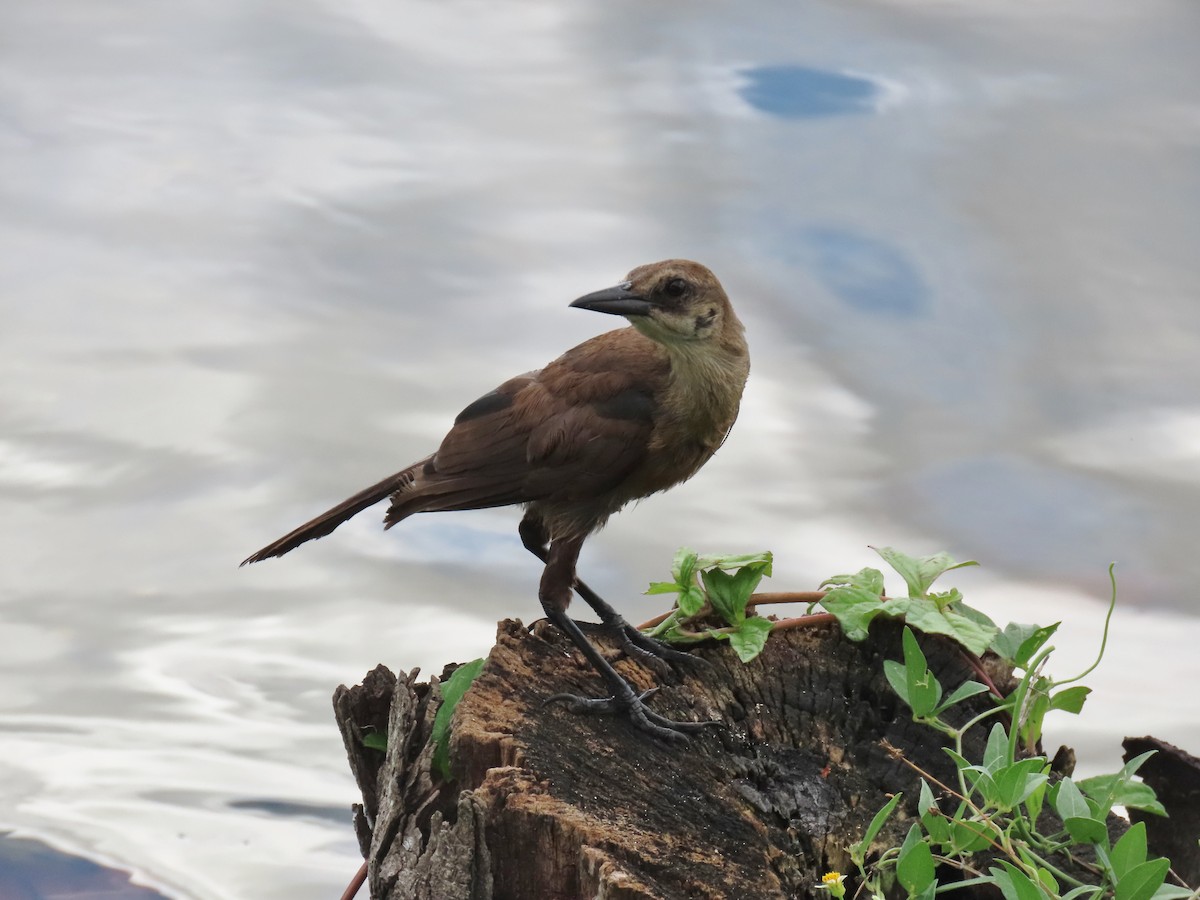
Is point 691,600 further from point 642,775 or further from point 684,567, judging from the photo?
point 642,775

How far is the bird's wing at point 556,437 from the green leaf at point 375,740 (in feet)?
2.11

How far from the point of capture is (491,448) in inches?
159

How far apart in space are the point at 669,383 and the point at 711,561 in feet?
1.74

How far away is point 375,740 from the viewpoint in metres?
3.86

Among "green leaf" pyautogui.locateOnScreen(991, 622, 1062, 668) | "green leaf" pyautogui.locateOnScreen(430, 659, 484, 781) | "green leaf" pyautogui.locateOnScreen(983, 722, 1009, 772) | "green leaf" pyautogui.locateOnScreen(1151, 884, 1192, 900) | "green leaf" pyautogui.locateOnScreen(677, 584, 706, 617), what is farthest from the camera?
"green leaf" pyautogui.locateOnScreen(677, 584, 706, 617)

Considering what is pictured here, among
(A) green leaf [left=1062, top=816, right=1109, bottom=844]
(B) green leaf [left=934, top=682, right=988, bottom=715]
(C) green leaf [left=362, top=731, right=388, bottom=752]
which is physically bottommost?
(A) green leaf [left=1062, top=816, right=1109, bottom=844]

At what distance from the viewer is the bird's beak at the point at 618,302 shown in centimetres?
386

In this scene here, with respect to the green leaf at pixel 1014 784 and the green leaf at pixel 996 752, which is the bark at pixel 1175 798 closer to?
the green leaf at pixel 996 752

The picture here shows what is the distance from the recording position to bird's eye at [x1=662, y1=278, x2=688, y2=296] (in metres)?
3.97

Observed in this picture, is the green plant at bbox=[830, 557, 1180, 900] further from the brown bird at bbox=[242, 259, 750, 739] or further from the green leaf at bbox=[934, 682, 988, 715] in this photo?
the brown bird at bbox=[242, 259, 750, 739]

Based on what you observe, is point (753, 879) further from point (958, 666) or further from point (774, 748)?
point (958, 666)

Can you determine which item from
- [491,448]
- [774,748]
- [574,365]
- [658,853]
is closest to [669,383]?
[574,365]

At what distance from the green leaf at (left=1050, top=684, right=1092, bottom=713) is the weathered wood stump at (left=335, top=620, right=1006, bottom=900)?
22cm

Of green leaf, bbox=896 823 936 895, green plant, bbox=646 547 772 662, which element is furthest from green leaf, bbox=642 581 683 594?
green leaf, bbox=896 823 936 895
